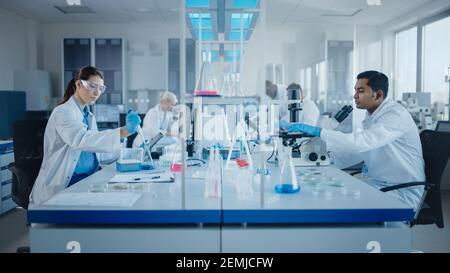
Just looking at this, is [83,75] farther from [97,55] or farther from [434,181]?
[97,55]

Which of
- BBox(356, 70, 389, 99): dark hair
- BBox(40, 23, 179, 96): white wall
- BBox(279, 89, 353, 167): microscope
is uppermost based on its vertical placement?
BBox(40, 23, 179, 96): white wall

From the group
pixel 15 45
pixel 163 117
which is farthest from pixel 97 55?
pixel 163 117

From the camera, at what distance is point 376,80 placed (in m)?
2.30

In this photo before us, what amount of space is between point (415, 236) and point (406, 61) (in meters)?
3.97

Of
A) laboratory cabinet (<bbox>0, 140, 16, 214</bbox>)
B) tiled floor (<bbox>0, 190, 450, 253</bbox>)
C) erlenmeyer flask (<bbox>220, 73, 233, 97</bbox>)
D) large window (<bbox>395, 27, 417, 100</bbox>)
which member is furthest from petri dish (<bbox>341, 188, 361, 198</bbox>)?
large window (<bbox>395, 27, 417, 100</bbox>)

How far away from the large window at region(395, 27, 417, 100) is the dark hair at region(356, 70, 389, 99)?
3975 mm

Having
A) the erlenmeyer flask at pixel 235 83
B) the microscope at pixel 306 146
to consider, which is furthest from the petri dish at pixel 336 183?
→ the erlenmeyer flask at pixel 235 83

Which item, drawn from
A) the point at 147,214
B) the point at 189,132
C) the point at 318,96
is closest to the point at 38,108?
the point at 189,132

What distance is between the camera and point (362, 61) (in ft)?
21.0

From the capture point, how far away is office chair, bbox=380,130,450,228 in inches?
82.4

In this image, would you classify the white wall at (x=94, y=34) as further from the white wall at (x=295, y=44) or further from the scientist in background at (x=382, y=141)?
the scientist in background at (x=382, y=141)

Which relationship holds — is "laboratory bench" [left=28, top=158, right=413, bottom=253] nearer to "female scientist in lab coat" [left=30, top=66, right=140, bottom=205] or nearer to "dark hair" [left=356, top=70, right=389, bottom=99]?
"female scientist in lab coat" [left=30, top=66, right=140, bottom=205]

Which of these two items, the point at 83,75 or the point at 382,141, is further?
the point at 83,75

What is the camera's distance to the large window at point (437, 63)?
498 cm
